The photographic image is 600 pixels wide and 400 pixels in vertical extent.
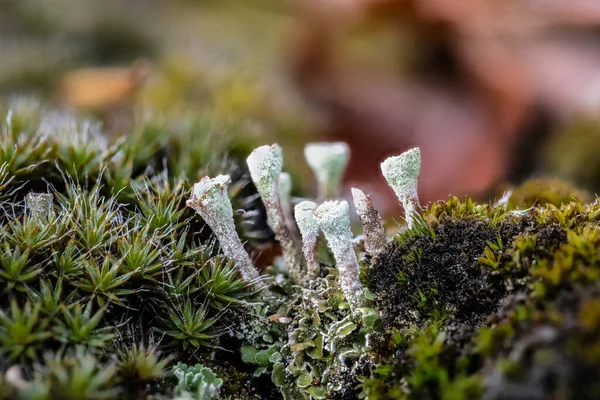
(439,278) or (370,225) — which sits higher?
(370,225)

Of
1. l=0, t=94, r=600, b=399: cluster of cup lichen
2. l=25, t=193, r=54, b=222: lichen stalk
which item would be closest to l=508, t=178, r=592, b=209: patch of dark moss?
l=0, t=94, r=600, b=399: cluster of cup lichen

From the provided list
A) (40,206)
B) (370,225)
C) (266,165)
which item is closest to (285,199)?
(266,165)

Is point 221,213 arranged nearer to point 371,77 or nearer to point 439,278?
point 439,278

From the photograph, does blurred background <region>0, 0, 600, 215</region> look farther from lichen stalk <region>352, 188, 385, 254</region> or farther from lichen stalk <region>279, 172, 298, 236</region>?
lichen stalk <region>352, 188, 385, 254</region>

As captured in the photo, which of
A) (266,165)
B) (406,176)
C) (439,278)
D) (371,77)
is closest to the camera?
(439,278)

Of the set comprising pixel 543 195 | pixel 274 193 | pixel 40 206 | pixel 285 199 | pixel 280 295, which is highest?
pixel 40 206

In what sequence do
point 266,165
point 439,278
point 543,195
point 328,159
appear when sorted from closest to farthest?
point 439,278 → point 266,165 → point 328,159 → point 543,195

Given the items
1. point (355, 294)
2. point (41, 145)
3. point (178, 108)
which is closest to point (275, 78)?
point (178, 108)

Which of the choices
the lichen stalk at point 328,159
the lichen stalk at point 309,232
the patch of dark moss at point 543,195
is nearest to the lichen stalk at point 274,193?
the lichen stalk at point 309,232
